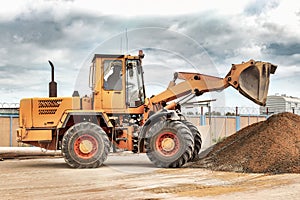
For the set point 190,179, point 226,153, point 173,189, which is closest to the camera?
point 173,189

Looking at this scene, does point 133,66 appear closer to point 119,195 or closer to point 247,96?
point 247,96

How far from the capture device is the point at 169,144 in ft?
37.5

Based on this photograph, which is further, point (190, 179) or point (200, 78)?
point (200, 78)

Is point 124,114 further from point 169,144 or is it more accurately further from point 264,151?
point 264,151

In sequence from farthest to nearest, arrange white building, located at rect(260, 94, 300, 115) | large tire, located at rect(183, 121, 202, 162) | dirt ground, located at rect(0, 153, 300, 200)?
white building, located at rect(260, 94, 300, 115), large tire, located at rect(183, 121, 202, 162), dirt ground, located at rect(0, 153, 300, 200)

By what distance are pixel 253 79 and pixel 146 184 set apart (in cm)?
495

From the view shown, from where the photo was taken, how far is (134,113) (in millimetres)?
12219

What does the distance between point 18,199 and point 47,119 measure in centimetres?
534

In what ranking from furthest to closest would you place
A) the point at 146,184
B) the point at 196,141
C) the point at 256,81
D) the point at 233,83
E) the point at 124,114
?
the point at 196,141 < the point at 124,114 < the point at 233,83 < the point at 256,81 < the point at 146,184

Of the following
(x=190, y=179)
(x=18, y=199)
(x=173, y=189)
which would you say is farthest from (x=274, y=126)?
(x=18, y=199)

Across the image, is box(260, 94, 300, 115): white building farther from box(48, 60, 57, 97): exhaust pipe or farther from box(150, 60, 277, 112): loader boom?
box(48, 60, 57, 97): exhaust pipe

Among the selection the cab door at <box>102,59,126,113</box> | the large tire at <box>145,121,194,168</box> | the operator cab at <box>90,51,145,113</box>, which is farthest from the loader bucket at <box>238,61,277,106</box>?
the cab door at <box>102,59,126,113</box>

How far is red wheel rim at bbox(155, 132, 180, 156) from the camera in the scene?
11391 mm

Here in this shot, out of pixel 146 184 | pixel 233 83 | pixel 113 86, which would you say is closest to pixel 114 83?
pixel 113 86
